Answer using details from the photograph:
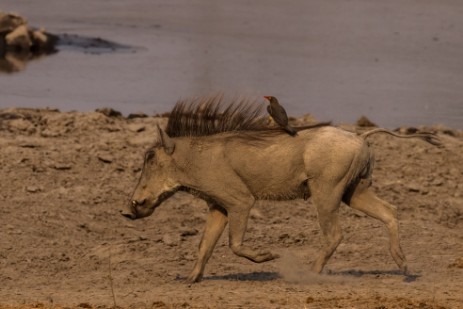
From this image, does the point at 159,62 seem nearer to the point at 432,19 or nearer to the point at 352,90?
the point at 352,90

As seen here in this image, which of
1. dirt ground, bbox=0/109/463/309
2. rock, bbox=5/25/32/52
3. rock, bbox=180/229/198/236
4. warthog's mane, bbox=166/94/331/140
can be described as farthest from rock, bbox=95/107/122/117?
rock, bbox=5/25/32/52

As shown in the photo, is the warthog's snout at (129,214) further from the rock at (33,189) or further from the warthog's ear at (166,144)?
the rock at (33,189)

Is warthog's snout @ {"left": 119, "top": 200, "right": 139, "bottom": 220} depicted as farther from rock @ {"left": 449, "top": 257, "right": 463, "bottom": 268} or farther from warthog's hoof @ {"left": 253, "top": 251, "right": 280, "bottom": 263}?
rock @ {"left": 449, "top": 257, "right": 463, "bottom": 268}

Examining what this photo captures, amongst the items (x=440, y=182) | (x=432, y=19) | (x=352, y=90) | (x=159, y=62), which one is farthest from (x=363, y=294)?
(x=432, y=19)

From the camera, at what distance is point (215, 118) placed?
972cm

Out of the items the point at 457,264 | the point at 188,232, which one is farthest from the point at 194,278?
the point at 457,264

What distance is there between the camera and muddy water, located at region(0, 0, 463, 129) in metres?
16.4

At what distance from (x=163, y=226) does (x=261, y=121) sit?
2.07m

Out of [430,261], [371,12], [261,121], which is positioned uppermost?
[261,121]

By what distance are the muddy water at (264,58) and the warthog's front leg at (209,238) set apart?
5.81m

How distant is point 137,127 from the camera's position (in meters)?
13.4

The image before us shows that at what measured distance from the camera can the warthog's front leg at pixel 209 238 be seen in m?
9.55

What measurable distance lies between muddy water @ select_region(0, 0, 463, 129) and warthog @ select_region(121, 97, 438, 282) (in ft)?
18.9

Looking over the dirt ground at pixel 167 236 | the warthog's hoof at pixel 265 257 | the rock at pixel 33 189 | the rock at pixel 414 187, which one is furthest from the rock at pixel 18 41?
the warthog's hoof at pixel 265 257
